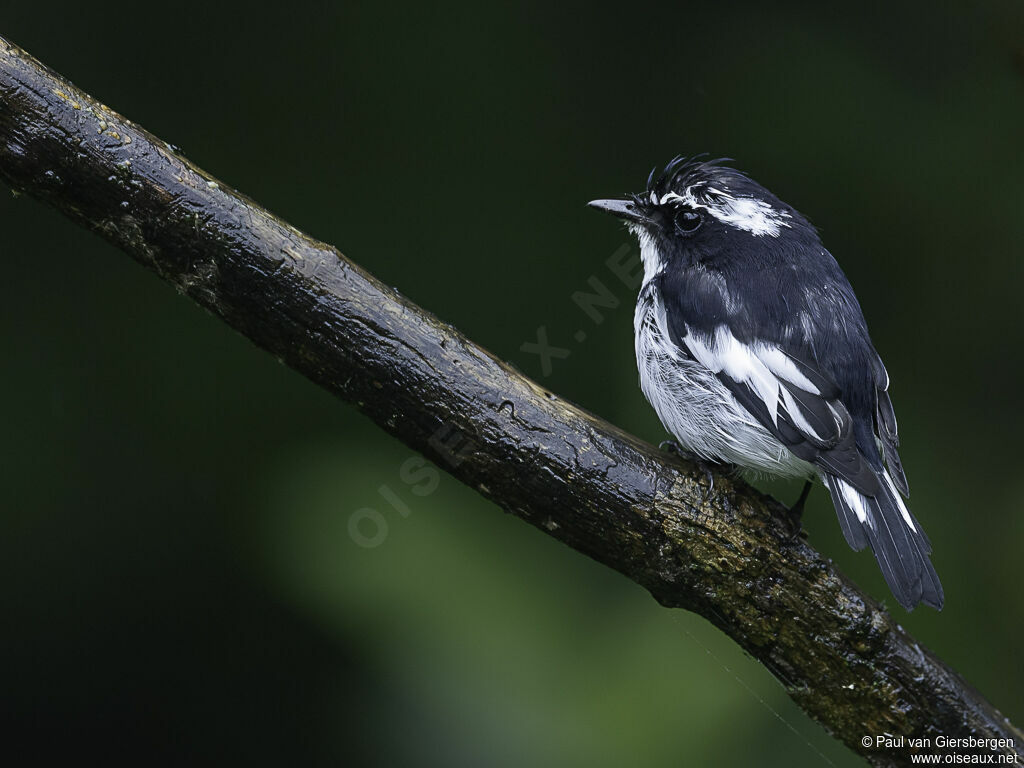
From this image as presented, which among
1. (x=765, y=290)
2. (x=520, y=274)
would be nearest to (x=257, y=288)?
(x=765, y=290)

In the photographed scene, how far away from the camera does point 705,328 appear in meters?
2.54

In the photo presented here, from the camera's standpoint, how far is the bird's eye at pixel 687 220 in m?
2.81

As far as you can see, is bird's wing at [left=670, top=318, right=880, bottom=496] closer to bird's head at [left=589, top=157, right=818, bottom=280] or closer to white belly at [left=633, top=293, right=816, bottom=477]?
white belly at [left=633, top=293, right=816, bottom=477]

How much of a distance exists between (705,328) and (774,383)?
9.2 inches

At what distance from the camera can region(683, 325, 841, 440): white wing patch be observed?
238 cm

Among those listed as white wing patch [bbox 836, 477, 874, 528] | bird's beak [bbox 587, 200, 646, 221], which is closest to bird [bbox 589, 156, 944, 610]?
white wing patch [bbox 836, 477, 874, 528]

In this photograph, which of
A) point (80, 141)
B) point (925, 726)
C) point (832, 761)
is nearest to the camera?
point (80, 141)

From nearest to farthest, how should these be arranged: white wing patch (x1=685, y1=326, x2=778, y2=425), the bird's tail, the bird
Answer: the bird's tail → the bird → white wing patch (x1=685, y1=326, x2=778, y2=425)

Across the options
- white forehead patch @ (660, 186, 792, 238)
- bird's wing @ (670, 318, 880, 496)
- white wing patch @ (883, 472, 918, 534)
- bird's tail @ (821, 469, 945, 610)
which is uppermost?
white forehead patch @ (660, 186, 792, 238)

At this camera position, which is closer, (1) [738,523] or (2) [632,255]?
(1) [738,523]

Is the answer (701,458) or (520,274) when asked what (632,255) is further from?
(701,458)

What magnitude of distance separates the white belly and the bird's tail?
17 centimetres

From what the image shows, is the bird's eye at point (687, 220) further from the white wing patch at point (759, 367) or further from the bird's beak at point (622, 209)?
the white wing patch at point (759, 367)

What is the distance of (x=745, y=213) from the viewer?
9.07 feet
